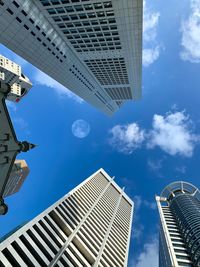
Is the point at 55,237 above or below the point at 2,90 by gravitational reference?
below

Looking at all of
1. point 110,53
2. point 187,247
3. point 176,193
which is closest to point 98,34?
point 110,53

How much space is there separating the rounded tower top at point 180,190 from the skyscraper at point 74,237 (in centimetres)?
8082

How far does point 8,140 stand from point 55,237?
45046 mm

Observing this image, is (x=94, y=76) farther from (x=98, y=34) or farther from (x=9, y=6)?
(x=9, y=6)

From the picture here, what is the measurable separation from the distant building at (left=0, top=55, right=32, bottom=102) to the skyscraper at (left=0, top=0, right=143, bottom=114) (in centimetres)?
5809

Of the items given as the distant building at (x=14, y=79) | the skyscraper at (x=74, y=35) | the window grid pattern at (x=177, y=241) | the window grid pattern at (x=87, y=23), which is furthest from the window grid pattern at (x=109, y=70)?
the window grid pattern at (x=177, y=241)

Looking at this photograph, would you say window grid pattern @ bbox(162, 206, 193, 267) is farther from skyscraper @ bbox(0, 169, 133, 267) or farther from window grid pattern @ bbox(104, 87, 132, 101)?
window grid pattern @ bbox(104, 87, 132, 101)

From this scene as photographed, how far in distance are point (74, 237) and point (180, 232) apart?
7549 centimetres

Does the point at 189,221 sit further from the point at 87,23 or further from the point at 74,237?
the point at 87,23

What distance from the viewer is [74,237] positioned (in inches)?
2699

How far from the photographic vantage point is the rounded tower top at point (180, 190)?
18721cm

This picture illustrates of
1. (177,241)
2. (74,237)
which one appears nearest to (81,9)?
(74,237)

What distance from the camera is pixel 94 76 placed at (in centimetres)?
12438

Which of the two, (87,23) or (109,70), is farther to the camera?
(109,70)
